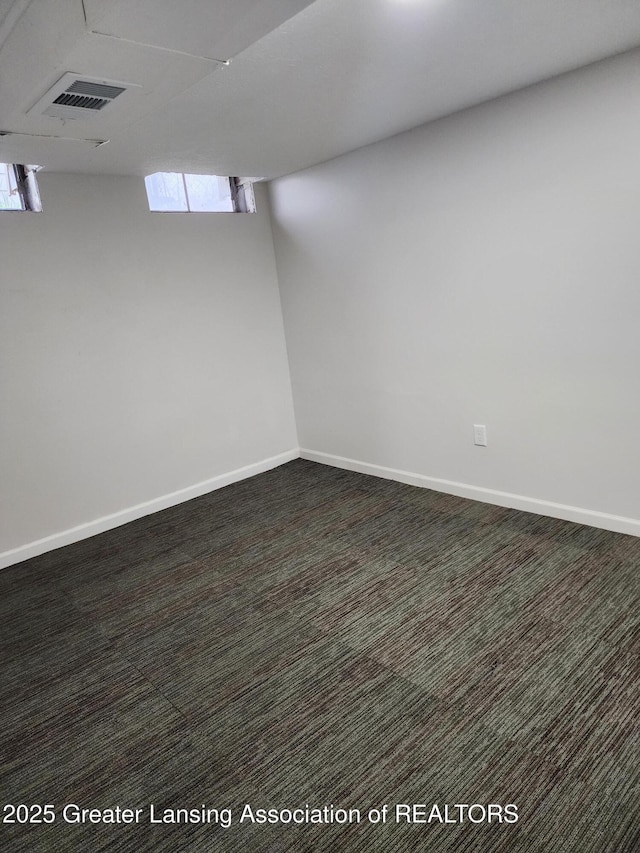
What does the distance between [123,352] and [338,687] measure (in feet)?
8.48

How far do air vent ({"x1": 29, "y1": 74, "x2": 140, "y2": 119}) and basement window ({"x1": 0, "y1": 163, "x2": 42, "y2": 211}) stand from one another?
1.20 m

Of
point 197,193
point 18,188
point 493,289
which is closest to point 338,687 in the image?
point 493,289

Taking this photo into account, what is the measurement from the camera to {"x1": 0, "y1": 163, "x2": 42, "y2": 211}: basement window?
326 centimetres

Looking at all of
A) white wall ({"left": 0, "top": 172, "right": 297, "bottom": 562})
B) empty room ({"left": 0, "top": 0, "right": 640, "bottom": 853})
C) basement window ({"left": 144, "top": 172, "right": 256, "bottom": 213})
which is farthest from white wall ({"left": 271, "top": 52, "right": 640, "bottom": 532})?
white wall ({"left": 0, "top": 172, "right": 297, "bottom": 562})

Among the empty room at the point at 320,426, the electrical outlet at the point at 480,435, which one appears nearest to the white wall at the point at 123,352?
the empty room at the point at 320,426

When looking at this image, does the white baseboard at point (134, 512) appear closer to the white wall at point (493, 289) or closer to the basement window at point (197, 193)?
the white wall at point (493, 289)

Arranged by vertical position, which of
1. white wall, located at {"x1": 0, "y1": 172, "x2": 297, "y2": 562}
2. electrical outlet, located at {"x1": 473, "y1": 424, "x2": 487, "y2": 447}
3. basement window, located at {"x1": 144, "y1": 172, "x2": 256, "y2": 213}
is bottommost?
electrical outlet, located at {"x1": 473, "y1": 424, "x2": 487, "y2": 447}

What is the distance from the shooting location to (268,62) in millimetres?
2096

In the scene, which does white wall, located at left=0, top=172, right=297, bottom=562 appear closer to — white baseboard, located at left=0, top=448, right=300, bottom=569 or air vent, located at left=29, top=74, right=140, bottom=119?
white baseboard, located at left=0, top=448, right=300, bottom=569

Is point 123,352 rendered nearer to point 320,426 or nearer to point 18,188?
point 18,188

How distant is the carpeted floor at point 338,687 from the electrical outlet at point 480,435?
413 mm

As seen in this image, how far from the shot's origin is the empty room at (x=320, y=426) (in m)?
1.69

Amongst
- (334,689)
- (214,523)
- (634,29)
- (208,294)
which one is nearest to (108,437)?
(214,523)

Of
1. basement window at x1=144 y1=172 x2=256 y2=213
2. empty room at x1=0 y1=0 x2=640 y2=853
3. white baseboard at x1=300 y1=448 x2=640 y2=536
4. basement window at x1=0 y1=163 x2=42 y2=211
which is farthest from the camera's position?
basement window at x1=144 y1=172 x2=256 y2=213
